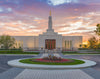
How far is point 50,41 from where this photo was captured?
4456 centimetres

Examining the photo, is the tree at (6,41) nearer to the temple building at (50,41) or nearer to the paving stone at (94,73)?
the temple building at (50,41)

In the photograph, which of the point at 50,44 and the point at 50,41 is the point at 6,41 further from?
the point at 50,44

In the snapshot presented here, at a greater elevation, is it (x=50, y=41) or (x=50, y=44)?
(x=50, y=41)

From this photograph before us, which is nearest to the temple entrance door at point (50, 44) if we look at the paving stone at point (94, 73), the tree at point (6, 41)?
the tree at point (6, 41)

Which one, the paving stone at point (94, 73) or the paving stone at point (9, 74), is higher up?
the paving stone at point (9, 74)

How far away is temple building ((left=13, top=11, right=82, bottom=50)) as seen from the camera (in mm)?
44062

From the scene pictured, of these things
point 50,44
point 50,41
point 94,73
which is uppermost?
point 50,41

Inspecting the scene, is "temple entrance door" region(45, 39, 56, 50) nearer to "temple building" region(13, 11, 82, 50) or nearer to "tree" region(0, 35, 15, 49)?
"temple building" region(13, 11, 82, 50)

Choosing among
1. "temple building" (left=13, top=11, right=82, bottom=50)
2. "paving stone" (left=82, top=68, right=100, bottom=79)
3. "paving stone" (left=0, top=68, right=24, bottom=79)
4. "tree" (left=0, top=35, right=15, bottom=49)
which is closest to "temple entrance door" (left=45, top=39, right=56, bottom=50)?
"temple building" (left=13, top=11, right=82, bottom=50)

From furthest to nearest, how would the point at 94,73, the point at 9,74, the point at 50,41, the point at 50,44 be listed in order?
1. the point at 50,41
2. the point at 50,44
3. the point at 94,73
4. the point at 9,74

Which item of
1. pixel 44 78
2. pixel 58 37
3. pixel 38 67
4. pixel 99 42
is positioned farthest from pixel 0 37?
pixel 44 78

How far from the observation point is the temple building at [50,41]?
145 feet

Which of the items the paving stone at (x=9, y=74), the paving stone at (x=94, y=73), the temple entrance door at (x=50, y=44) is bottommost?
the paving stone at (x=94, y=73)

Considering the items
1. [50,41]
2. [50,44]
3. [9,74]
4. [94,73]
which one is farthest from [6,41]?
[94,73]
